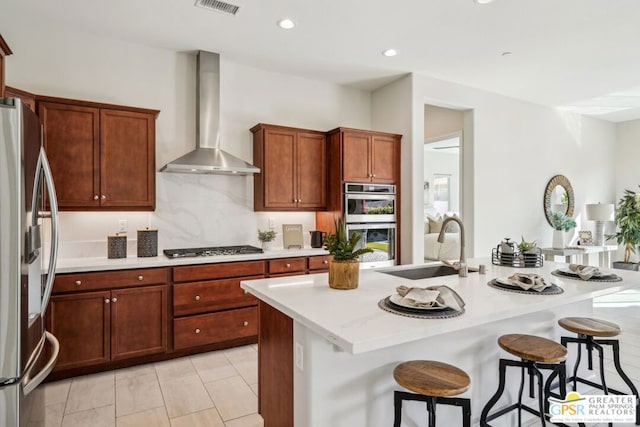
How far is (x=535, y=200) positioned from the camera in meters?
5.87

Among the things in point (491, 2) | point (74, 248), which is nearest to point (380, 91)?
point (491, 2)

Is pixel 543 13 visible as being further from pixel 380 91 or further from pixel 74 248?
pixel 74 248

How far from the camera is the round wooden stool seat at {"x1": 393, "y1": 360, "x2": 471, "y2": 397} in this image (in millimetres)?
1509

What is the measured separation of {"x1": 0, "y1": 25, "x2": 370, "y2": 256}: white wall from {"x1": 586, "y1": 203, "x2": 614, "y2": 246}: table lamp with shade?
4.97 m

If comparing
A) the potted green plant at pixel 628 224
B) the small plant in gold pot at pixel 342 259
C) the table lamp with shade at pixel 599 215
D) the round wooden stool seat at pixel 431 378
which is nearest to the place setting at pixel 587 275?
the round wooden stool seat at pixel 431 378

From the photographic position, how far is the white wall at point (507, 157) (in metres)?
4.56

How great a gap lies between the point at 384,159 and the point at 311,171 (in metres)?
0.92

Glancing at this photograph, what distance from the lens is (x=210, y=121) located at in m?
3.84

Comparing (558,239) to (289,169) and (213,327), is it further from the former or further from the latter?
(213,327)

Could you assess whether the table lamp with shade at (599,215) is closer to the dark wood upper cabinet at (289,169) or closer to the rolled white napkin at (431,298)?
the dark wood upper cabinet at (289,169)

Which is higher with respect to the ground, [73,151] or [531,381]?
[73,151]

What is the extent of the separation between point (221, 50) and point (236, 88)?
454mm

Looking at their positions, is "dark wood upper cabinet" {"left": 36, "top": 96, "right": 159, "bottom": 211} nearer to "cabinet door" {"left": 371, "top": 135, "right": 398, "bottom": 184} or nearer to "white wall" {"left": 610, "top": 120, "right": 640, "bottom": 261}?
"cabinet door" {"left": 371, "top": 135, "right": 398, "bottom": 184}

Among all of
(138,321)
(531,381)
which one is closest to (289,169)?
(138,321)
